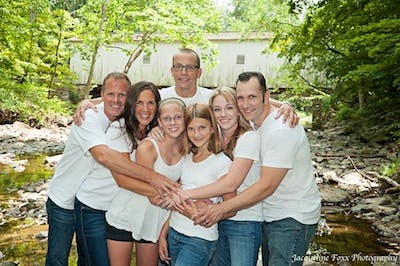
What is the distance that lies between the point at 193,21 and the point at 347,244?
58.7 ft

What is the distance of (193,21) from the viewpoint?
22.9m

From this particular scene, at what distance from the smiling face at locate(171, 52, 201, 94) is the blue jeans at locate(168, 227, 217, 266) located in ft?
5.07

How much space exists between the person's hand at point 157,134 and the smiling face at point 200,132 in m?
0.21

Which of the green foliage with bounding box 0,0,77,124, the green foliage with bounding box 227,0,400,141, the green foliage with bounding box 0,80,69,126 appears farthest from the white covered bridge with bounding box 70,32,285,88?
the green foliage with bounding box 227,0,400,141

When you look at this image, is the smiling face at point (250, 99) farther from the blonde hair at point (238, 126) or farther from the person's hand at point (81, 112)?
the person's hand at point (81, 112)

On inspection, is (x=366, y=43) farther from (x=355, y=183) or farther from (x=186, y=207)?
(x=355, y=183)

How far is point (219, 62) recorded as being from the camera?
29.7 metres

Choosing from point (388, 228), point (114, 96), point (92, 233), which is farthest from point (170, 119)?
point (388, 228)

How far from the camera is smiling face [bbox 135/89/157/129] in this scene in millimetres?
3414

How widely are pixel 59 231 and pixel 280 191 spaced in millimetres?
1712

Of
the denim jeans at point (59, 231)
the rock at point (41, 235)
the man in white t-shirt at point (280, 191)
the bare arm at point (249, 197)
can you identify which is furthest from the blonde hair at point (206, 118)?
the rock at point (41, 235)

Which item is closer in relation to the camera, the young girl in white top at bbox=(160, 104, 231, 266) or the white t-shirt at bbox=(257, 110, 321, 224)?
the white t-shirt at bbox=(257, 110, 321, 224)

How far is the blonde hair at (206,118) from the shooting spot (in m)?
3.17

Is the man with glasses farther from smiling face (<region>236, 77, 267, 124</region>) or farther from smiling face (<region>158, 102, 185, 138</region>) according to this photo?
smiling face (<region>236, 77, 267, 124</region>)
